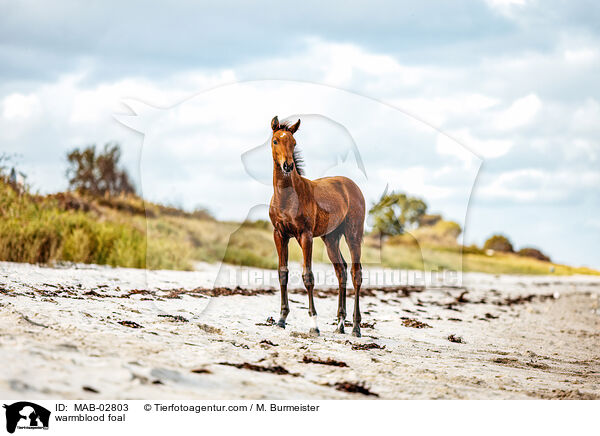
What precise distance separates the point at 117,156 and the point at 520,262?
45.2 ft

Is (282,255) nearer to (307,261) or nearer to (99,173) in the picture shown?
(307,261)

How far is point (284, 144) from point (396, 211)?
1479 millimetres

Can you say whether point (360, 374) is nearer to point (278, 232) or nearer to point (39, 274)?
point (278, 232)

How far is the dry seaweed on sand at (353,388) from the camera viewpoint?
3744 millimetres

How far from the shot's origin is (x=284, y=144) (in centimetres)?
470

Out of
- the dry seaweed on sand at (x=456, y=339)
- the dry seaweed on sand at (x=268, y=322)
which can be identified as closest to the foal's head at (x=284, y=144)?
the dry seaweed on sand at (x=268, y=322)

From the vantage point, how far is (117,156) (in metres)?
16.4

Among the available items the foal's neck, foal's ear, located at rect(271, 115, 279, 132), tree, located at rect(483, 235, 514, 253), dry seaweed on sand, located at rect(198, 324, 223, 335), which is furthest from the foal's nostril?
tree, located at rect(483, 235, 514, 253)

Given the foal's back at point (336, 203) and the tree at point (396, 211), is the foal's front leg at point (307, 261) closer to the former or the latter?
the foal's back at point (336, 203)

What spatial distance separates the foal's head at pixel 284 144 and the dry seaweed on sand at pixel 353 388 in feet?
5.85

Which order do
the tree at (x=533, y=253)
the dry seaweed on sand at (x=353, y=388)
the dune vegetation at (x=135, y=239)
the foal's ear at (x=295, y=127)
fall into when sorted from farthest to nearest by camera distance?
1. the tree at (x=533, y=253)
2. the dune vegetation at (x=135, y=239)
3. the foal's ear at (x=295, y=127)
4. the dry seaweed on sand at (x=353, y=388)

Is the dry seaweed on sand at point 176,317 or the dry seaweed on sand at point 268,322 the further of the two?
the dry seaweed on sand at point 268,322
